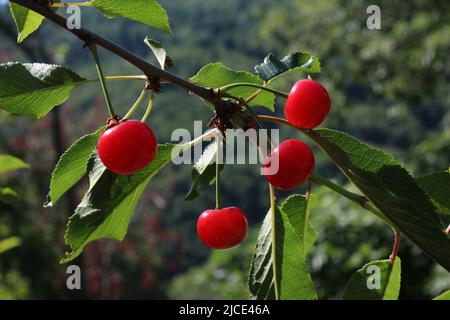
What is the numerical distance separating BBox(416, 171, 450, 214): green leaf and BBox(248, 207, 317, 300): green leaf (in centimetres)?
24

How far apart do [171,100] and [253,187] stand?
655cm

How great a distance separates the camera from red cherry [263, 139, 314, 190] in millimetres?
881

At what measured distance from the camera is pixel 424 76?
34.1ft

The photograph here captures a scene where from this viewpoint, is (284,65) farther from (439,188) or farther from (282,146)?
(439,188)

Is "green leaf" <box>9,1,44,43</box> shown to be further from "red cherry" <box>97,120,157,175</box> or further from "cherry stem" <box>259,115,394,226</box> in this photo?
"cherry stem" <box>259,115,394,226</box>

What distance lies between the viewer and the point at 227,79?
3.51ft

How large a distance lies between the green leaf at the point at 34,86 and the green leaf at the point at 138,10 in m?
0.14

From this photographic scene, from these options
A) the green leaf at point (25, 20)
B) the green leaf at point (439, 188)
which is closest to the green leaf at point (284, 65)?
the green leaf at point (439, 188)

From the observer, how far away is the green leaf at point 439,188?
102cm

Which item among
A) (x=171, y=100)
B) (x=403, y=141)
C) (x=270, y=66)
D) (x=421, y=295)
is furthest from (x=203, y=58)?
(x=270, y=66)

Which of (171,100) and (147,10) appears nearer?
(147,10)

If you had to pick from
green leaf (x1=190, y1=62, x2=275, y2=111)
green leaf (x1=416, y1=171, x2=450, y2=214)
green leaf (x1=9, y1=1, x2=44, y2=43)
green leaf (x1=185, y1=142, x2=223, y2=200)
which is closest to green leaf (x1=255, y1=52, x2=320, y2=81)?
green leaf (x1=190, y1=62, x2=275, y2=111)

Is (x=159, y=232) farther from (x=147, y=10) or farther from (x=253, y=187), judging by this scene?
(x=253, y=187)

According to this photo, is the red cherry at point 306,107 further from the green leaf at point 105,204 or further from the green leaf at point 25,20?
the green leaf at point 25,20
